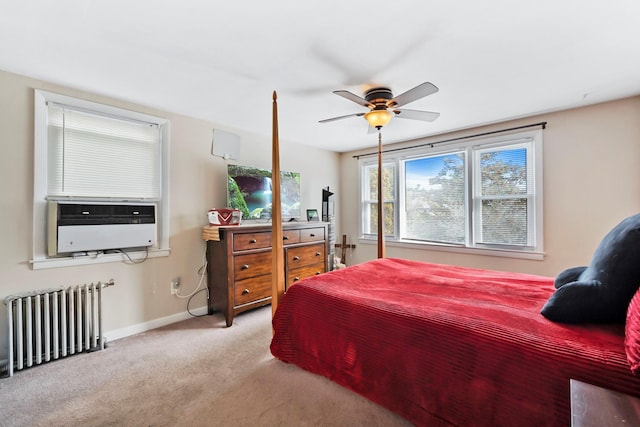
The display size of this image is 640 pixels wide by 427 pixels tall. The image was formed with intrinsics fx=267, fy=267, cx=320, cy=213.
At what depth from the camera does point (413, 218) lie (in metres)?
4.25

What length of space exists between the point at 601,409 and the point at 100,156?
356 cm

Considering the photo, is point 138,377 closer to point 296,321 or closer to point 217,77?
point 296,321

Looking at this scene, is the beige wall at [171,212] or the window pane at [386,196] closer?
the beige wall at [171,212]

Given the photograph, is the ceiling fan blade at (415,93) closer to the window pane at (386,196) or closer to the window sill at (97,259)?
the window pane at (386,196)

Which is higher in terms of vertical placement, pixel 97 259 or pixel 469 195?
pixel 469 195

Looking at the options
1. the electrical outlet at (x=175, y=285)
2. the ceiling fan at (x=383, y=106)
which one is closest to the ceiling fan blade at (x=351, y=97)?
the ceiling fan at (x=383, y=106)

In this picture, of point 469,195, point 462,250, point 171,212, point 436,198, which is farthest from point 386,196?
point 171,212

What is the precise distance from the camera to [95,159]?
2.54 m

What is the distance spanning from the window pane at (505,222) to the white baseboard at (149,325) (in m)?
3.73

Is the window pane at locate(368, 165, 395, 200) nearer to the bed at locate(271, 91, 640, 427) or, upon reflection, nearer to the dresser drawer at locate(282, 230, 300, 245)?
the dresser drawer at locate(282, 230, 300, 245)

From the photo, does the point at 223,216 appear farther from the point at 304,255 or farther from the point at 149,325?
the point at 149,325

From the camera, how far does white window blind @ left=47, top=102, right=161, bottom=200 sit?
2.35 metres

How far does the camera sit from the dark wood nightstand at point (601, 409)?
0.62m

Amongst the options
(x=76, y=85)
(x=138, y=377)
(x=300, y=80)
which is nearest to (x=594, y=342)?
(x=300, y=80)
